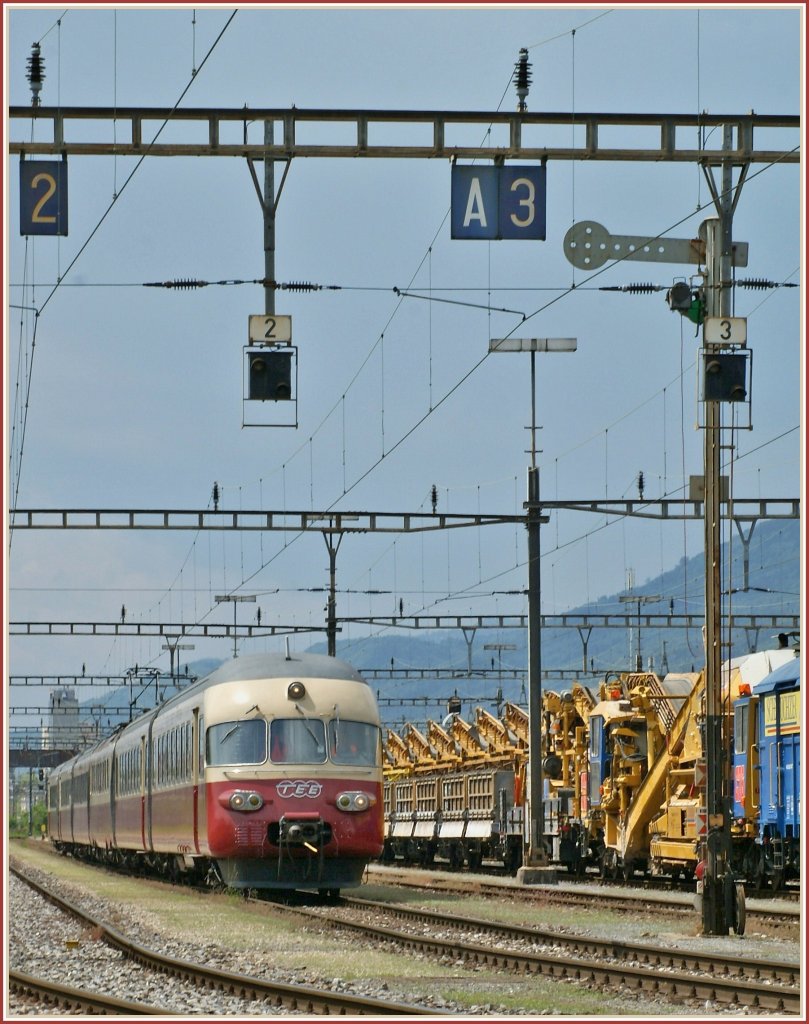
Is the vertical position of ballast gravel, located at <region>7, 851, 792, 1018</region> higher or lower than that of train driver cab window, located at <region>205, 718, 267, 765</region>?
lower

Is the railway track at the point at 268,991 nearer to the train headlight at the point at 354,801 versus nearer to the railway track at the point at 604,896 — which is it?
the train headlight at the point at 354,801

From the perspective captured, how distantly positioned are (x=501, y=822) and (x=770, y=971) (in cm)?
2846

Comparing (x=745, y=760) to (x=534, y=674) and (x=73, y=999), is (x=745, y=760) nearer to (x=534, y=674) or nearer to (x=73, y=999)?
(x=534, y=674)

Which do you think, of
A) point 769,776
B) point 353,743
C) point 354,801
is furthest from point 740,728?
point 354,801

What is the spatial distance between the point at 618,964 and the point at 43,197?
31.5 ft

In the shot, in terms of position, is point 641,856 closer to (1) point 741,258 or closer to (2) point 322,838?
(2) point 322,838

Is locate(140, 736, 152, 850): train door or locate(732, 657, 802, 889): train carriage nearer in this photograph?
locate(732, 657, 802, 889): train carriage

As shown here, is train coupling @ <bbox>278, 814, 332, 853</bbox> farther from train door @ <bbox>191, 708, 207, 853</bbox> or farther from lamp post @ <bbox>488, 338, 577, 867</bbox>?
lamp post @ <bbox>488, 338, 577, 867</bbox>

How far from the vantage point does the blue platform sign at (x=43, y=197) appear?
1983 cm

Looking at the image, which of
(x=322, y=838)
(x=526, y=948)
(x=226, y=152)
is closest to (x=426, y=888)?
(x=322, y=838)

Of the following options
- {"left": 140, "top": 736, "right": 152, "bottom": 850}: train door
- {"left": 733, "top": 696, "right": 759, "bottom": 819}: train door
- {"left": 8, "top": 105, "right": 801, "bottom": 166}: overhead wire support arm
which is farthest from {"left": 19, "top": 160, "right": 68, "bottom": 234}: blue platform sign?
{"left": 140, "top": 736, "right": 152, "bottom": 850}: train door

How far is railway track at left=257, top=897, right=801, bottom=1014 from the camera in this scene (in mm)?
15219

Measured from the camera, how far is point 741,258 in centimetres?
2273

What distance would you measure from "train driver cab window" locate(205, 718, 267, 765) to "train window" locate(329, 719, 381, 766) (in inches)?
38.6
